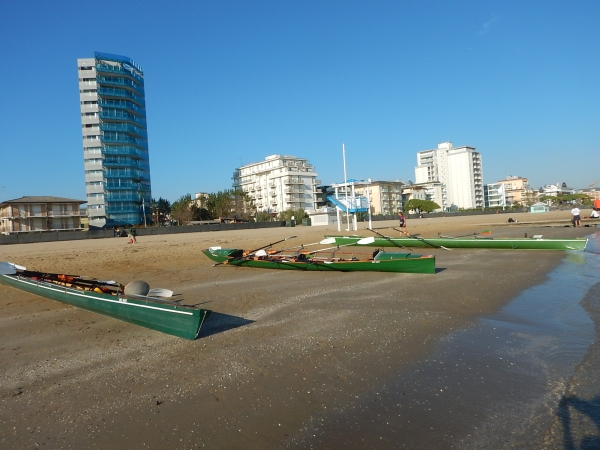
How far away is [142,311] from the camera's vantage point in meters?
7.43

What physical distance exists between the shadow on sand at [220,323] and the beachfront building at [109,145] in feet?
234

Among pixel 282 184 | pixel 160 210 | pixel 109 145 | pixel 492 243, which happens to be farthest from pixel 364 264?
pixel 282 184

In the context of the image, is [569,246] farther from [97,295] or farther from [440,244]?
[97,295]

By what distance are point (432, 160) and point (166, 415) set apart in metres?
171

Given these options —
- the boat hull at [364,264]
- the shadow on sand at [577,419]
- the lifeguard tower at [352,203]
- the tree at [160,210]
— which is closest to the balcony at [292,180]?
the tree at [160,210]

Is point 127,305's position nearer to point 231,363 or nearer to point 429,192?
point 231,363

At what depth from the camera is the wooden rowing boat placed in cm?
691

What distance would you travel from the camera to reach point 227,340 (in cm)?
698

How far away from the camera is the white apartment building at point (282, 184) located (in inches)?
4085

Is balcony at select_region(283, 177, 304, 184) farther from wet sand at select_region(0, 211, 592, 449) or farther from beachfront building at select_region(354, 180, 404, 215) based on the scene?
wet sand at select_region(0, 211, 592, 449)

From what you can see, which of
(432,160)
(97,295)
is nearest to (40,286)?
(97,295)

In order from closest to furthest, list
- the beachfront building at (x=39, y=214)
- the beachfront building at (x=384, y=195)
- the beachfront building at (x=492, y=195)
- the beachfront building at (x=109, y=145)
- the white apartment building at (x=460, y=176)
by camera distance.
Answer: the beachfront building at (x=39, y=214) < the beachfront building at (x=109, y=145) < the beachfront building at (x=384, y=195) < the white apartment building at (x=460, y=176) < the beachfront building at (x=492, y=195)

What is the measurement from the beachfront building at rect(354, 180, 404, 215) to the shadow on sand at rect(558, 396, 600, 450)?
367ft

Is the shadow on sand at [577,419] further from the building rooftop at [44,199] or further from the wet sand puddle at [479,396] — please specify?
the building rooftop at [44,199]
